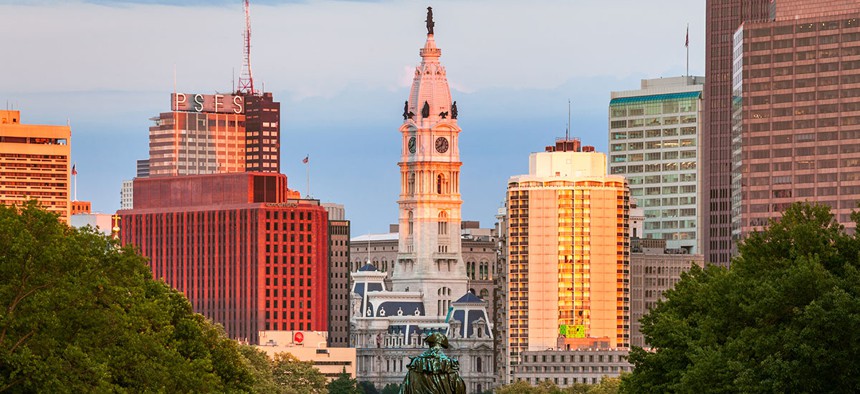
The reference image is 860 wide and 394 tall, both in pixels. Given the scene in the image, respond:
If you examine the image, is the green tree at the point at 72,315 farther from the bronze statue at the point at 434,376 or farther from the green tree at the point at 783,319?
the bronze statue at the point at 434,376

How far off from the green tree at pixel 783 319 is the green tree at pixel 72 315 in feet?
90.9

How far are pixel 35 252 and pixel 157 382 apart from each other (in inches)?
424

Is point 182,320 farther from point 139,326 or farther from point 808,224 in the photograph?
point 808,224

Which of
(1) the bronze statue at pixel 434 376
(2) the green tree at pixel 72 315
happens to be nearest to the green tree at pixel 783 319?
(2) the green tree at pixel 72 315

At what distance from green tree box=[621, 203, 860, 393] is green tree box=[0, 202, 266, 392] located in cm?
2771

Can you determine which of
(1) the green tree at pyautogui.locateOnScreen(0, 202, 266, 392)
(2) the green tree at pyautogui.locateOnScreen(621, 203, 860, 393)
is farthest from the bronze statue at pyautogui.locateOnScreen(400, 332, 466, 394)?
(2) the green tree at pyautogui.locateOnScreen(621, 203, 860, 393)

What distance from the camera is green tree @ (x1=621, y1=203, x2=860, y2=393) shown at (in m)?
113

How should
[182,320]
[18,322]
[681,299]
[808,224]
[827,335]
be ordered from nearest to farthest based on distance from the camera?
1. [18,322]
2. [827,335]
3. [808,224]
4. [182,320]
5. [681,299]

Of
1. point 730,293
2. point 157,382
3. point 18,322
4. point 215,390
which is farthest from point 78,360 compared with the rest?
point 730,293

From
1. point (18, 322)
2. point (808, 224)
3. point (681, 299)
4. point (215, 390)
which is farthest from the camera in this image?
point (681, 299)

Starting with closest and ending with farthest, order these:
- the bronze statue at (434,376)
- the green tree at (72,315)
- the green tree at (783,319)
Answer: the bronze statue at (434,376) → the green tree at (72,315) → the green tree at (783,319)

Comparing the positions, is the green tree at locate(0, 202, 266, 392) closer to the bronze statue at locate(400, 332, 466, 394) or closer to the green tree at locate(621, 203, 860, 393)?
the green tree at locate(621, 203, 860, 393)

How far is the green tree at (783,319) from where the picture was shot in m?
113

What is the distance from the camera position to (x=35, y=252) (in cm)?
10856
